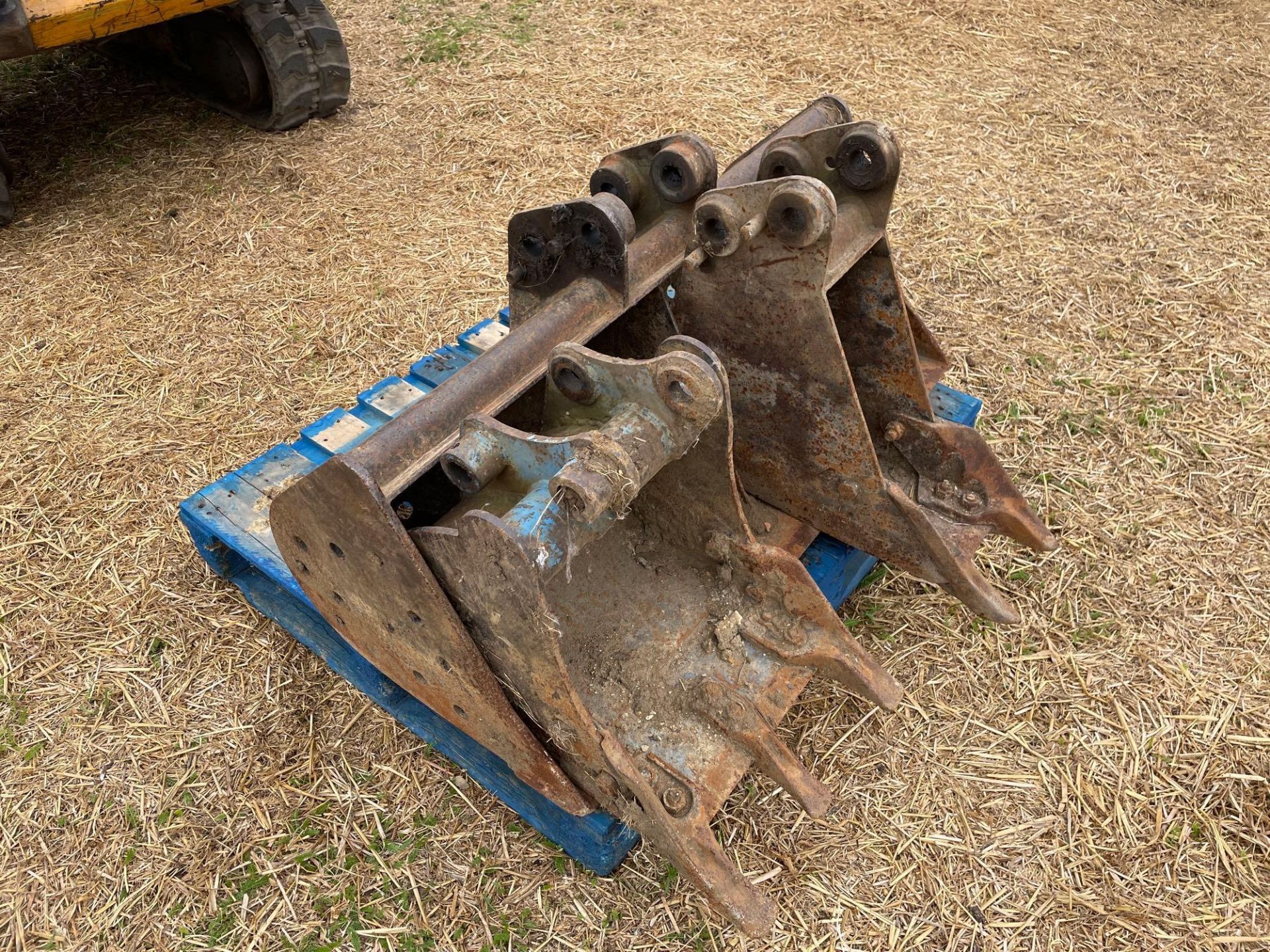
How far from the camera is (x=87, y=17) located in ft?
13.2

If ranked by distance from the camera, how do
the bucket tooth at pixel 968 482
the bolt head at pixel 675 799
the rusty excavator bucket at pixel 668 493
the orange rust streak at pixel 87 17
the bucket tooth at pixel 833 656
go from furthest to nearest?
1. the orange rust streak at pixel 87 17
2. the bucket tooth at pixel 968 482
3. the bucket tooth at pixel 833 656
4. the bolt head at pixel 675 799
5. the rusty excavator bucket at pixel 668 493

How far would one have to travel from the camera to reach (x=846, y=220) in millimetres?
2516

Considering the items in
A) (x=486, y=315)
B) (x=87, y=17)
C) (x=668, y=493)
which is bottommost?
(x=486, y=315)

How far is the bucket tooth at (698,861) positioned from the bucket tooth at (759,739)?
0.82ft

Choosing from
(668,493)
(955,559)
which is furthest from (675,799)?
(955,559)

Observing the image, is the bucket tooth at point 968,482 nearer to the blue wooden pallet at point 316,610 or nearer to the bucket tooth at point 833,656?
the blue wooden pallet at point 316,610

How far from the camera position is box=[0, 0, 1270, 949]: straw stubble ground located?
240 centimetres

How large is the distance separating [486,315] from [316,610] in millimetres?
2006

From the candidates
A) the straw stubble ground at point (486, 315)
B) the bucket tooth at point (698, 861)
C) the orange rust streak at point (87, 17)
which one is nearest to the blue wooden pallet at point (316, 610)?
the straw stubble ground at point (486, 315)

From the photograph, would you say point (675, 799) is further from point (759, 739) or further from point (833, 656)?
point (833, 656)

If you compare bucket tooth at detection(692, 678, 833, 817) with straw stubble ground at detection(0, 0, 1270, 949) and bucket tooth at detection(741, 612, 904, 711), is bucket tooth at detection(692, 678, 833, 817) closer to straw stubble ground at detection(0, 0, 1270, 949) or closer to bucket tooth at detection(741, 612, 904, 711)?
bucket tooth at detection(741, 612, 904, 711)

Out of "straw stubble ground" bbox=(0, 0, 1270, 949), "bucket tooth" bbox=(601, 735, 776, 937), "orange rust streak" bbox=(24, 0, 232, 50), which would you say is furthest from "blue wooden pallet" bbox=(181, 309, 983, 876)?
"orange rust streak" bbox=(24, 0, 232, 50)

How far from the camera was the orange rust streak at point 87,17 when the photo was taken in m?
3.89

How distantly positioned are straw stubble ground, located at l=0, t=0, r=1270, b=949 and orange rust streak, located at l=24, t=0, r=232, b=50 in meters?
0.93
